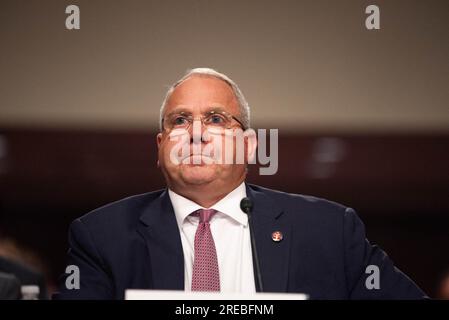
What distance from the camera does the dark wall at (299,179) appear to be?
2.73 m

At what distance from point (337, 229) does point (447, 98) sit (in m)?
0.78

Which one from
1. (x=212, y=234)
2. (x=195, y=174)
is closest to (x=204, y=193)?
(x=195, y=174)

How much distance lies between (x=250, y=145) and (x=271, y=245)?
0.45 meters

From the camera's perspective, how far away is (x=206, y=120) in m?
2.55

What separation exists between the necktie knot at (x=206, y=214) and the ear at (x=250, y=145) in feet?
0.98

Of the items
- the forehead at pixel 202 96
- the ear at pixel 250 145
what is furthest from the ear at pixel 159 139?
the ear at pixel 250 145

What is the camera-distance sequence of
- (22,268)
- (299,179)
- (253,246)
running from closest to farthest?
(253,246) → (22,268) → (299,179)

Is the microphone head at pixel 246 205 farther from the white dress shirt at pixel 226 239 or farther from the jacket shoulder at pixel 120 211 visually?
the jacket shoulder at pixel 120 211

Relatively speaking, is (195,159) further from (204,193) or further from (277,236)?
(277,236)

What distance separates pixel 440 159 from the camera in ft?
9.32

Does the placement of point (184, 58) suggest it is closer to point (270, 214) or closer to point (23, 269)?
point (270, 214)

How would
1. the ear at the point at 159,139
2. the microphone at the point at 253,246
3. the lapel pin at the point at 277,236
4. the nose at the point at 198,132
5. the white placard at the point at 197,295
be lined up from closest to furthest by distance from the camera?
1. the white placard at the point at 197,295
2. the microphone at the point at 253,246
3. the lapel pin at the point at 277,236
4. the nose at the point at 198,132
5. the ear at the point at 159,139
